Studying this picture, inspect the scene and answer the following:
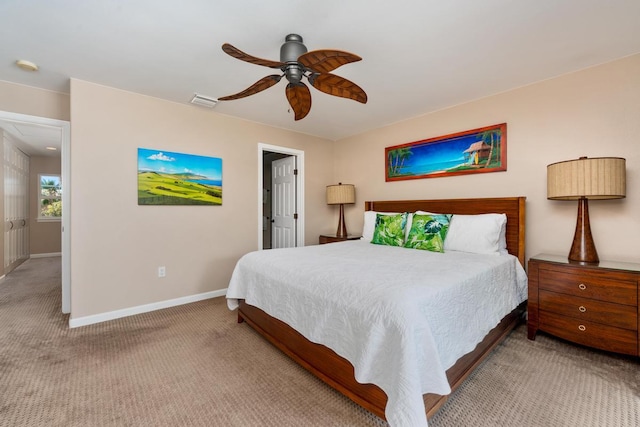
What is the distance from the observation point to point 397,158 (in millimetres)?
3957

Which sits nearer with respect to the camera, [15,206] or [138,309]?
[138,309]

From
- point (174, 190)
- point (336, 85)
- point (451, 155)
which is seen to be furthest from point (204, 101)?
point (451, 155)

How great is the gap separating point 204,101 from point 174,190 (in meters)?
1.10

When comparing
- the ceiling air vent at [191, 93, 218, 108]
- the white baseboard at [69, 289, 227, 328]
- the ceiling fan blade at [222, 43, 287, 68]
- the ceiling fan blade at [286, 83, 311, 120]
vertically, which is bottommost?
the white baseboard at [69, 289, 227, 328]

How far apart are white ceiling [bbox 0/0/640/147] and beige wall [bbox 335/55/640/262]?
0.17 metres

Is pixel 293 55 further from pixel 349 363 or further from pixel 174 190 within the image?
pixel 174 190

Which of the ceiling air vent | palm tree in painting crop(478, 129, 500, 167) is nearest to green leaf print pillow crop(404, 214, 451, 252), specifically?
palm tree in painting crop(478, 129, 500, 167)

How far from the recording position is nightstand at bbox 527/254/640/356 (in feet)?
6.34

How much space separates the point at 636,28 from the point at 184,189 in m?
4.23

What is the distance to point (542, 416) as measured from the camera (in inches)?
59.1

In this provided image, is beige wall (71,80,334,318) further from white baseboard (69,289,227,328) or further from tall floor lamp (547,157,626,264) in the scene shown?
tall floor lamp (547,157,626,264)

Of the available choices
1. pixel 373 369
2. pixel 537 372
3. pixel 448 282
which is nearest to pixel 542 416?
pixel 537 372

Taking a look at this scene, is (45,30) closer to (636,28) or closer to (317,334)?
(317,334)

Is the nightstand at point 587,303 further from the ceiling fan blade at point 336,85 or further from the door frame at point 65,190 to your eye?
the door frame at point 65,190
